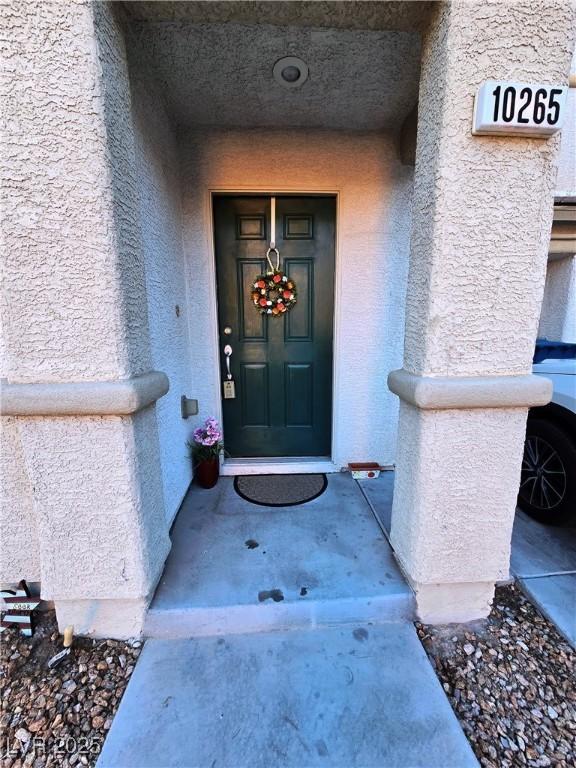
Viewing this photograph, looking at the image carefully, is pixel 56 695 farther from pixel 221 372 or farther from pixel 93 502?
pixel 221 372

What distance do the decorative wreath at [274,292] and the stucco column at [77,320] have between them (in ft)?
3.73

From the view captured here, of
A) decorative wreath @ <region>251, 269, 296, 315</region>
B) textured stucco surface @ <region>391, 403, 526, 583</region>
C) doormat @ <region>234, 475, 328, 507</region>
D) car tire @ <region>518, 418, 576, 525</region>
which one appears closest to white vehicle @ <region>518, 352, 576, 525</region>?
car tire @ <region>518, 418, 576, 525</region>

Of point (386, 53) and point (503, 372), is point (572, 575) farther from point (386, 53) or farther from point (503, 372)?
point (386, 53)

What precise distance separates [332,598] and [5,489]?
4.99 feet

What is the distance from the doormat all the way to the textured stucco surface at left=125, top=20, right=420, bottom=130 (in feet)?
8.01

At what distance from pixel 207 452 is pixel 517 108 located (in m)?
2.44

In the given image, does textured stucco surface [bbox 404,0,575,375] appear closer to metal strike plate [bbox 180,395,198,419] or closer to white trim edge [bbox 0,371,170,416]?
white trim edge [bbox 0,371,170,416]

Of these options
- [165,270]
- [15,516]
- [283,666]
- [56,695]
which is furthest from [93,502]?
[165,270]

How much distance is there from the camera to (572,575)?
1.74 m

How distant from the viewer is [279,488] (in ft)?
8.00

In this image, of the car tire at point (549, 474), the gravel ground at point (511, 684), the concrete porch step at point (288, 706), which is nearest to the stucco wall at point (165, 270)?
the concrete porch step at point (288, 706)

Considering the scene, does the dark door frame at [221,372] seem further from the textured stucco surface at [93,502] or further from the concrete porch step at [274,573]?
the textured stucco surface at [93,502]

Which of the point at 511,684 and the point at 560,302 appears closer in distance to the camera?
the point at 511,684

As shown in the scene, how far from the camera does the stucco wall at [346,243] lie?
7.44 feet
